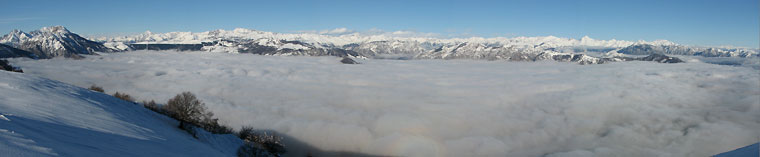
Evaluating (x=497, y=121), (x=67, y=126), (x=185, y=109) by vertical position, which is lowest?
(x=497, y=121)

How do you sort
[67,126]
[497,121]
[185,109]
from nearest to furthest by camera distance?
[67,126] < [185,109] < [497,121]

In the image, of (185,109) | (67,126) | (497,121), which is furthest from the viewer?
(497,121)

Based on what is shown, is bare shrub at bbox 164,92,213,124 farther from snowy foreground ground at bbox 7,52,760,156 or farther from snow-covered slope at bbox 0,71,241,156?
snowy foreground ground at bbox 7,52,760,156

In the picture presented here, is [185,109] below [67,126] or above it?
below

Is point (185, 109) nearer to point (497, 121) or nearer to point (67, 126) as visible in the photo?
point (67, 126)

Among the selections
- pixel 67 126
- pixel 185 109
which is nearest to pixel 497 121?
pixel 185 109

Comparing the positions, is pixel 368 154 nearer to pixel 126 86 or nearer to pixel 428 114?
pixel 428 114

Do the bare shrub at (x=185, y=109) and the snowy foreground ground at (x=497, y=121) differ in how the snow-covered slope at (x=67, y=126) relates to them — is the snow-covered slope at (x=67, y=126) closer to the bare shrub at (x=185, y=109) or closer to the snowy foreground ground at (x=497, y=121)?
the bare shrub at (x=185, y=109)

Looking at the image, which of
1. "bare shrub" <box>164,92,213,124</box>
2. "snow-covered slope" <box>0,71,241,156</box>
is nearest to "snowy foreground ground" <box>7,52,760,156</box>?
"bare shrub" <box>164,92,213,124</box>

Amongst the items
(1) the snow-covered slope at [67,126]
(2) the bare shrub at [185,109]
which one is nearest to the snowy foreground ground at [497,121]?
(2) the bare shrub at [185,109]
